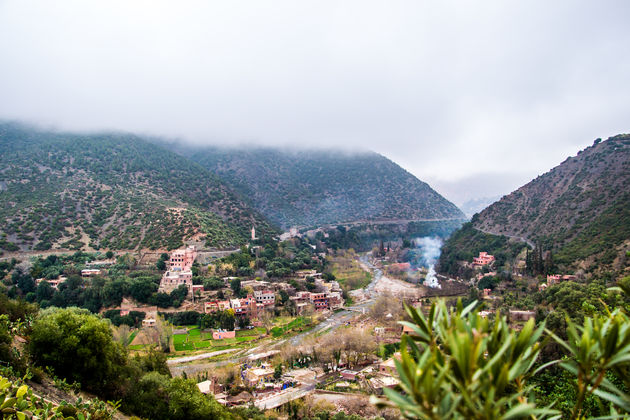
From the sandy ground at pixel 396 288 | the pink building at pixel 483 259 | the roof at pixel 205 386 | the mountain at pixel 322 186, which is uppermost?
the mountain at pixel 322 186

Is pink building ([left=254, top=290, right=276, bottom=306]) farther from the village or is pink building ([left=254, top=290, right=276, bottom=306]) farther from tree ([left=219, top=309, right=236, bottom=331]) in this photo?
tree ([left=219, top=309, right=236, bottom=331])

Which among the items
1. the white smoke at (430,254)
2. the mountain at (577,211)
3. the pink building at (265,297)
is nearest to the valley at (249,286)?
the pink building at (265,297)

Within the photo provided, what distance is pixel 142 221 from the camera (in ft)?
158

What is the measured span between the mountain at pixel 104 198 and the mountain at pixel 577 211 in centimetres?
3752

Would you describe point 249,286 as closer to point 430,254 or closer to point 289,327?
point 289,327

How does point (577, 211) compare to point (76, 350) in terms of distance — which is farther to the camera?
point (577, 211)

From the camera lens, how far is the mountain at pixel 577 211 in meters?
36.7

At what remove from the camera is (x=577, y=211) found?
47.7m

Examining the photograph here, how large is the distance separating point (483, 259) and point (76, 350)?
4696cm

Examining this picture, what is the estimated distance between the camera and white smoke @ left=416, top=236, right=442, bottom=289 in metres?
51.4

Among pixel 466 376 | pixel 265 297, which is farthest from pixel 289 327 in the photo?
pixel 466 376

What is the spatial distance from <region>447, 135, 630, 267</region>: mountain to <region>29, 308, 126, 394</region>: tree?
115 ft

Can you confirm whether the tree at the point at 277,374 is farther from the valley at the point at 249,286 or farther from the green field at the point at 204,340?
the green field at the point at 204,340

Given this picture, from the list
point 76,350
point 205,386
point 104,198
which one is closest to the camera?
point 76,350
